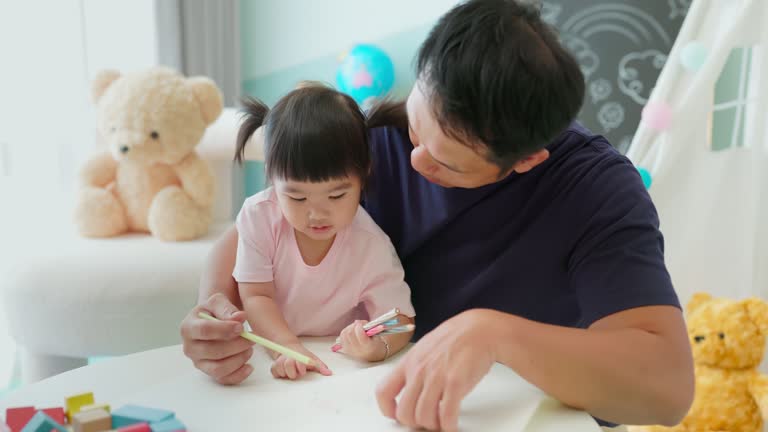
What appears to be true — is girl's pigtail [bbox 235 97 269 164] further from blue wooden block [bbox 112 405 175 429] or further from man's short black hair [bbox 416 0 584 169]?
blue wooden block [bbox 112 405 175 429]

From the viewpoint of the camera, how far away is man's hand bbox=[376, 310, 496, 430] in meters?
0.69

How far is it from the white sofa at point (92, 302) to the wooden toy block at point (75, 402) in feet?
3.10

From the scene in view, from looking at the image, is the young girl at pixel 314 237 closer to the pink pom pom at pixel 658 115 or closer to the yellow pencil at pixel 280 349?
the yellow pencil at pixel 280 349

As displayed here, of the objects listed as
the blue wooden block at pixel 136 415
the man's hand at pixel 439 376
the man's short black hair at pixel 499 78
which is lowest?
the blue wooden block at pixel 136 415

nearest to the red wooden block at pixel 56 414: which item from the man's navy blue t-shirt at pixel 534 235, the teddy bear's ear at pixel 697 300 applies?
the man's navy blue t-shirt at pixel 534 235

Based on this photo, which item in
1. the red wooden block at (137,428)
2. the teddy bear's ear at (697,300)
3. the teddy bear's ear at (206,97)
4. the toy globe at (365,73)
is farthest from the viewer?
the toy globe at (365,73)

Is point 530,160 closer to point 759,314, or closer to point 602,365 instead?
point 602,365

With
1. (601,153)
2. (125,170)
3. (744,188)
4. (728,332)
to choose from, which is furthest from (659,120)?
(125,170)

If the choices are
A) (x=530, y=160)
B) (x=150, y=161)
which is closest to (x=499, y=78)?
(x=530, y=160)

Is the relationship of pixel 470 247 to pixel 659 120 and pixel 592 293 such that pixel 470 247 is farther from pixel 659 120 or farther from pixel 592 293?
pixel 659 120

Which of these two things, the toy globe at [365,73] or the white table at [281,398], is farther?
the toy globe at [365,73]

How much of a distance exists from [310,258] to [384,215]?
14 cm

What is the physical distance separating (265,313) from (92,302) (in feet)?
2.69

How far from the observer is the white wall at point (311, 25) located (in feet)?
9.14
